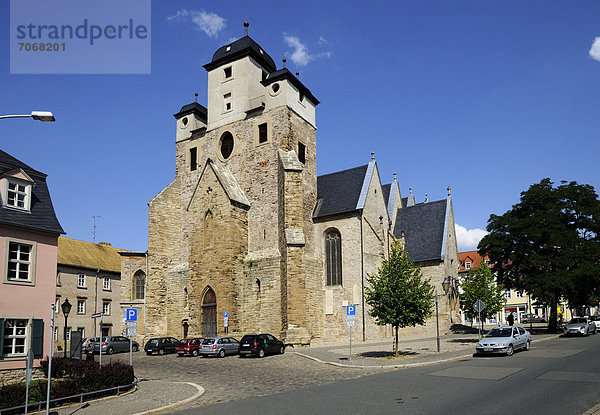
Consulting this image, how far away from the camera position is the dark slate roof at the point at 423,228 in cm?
4344

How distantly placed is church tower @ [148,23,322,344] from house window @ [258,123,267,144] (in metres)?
0.12

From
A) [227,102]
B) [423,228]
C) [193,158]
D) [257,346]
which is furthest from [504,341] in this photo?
[193,158]

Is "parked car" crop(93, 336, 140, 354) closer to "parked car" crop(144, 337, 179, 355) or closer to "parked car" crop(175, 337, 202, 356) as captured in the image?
"parked car" crop(144, 337, 179, 355)

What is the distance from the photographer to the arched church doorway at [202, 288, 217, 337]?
33.3m

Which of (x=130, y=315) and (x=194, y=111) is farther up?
(x=194, y=111)

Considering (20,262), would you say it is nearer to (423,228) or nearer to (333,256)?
(333,256)

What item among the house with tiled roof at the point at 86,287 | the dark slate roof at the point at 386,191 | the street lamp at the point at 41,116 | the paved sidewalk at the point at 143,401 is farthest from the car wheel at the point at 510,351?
the house with tiled roof at the point at 86,287

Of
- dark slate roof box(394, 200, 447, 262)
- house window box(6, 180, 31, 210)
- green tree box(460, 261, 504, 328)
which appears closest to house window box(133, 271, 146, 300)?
dark slate roof box(394, 200, 447, 262)

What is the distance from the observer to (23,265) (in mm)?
16891

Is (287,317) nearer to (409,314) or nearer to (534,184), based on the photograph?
(409,314)

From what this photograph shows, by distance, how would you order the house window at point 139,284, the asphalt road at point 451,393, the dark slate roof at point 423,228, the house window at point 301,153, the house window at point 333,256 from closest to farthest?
the asphalt road at point 451,393 < the house window at point 333,256 < the house window at point 301,153 < the house window at point 139,284 < the dark slate roof at point 423,228

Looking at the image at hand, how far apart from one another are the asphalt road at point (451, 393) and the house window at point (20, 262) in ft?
27.9

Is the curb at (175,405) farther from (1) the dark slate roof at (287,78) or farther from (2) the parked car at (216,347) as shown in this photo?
(1) the dark slate roof at (287,78)

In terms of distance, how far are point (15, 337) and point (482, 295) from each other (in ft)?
81.3
